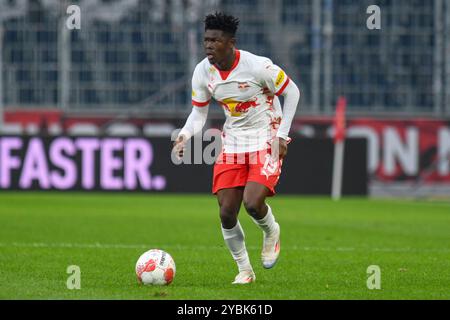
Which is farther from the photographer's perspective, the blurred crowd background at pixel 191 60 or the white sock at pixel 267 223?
the blurred crowd background at pixel 191 60

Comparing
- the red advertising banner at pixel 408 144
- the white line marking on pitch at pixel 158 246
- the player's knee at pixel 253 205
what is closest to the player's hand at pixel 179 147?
the player's knee at pixel 253 205

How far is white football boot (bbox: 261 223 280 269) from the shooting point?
376 inches

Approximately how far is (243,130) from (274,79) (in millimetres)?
506

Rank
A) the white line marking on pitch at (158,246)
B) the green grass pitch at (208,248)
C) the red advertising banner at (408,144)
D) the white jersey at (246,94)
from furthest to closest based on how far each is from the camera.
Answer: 1. the red advertising banner at (408,144)
2. the white line marking on pitch at (158,246)
3. the white jersey at (246,94)
4. the green grass pitch at (208,248)

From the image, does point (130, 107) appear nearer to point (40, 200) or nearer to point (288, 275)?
point (40, 200)

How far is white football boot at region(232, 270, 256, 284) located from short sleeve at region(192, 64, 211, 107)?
4.96 feet

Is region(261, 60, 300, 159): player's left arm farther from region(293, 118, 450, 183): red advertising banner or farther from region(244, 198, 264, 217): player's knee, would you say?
region(293, 118, 450, 183): red advertising banner

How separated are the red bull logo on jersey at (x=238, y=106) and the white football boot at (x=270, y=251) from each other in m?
1.07

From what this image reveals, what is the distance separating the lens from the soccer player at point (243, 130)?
9367mm

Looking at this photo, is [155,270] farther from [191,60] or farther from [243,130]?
[191,60]

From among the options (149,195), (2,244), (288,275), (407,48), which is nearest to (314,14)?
(407,48)

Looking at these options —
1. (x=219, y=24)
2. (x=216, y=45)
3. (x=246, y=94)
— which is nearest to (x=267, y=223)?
(x=246, y=94)

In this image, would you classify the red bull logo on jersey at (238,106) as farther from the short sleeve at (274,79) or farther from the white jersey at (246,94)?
the short sleeve at (274,79)

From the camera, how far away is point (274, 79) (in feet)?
31.3
